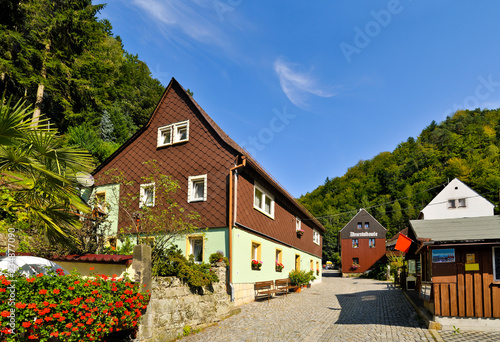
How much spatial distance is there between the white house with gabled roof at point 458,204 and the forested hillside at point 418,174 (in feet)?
5.44

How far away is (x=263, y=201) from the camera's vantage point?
676 inches

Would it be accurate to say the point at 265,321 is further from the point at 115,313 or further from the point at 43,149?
the point at 43,149

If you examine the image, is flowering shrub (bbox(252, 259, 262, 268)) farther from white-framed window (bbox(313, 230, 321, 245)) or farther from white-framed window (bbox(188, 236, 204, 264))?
white-framed window (bbox(313, 230, 321, 245))

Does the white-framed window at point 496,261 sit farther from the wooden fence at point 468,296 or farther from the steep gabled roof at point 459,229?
the steep gabled roof at point 459,229

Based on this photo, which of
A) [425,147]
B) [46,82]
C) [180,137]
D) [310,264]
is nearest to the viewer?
[180,137]

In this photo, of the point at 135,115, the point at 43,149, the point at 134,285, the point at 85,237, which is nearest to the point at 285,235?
the point at 85,237

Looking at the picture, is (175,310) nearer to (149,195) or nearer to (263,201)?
(149,195)

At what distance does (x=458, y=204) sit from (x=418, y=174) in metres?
27.6

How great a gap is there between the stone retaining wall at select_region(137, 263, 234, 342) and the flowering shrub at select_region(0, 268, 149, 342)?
75 cm

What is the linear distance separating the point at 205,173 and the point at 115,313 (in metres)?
8.47

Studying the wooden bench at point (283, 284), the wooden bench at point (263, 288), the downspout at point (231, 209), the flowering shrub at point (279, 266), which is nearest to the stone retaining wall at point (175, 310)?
the downspout at point (231, 209)

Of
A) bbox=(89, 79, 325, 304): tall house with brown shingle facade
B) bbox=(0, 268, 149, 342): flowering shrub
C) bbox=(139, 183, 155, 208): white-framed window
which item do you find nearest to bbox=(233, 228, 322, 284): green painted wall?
bbox=(89, 79, 325, 304): tall house with brown shingle facade

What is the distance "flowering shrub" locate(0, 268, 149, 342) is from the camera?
511 cm

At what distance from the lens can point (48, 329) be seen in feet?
18.1
